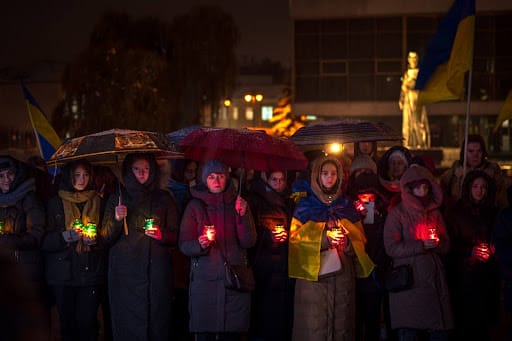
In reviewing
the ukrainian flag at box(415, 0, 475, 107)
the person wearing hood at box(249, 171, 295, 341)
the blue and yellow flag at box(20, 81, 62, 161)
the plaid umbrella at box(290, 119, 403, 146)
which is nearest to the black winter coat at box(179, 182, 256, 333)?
the person wearing hood at box(249, 171, 295, 341)

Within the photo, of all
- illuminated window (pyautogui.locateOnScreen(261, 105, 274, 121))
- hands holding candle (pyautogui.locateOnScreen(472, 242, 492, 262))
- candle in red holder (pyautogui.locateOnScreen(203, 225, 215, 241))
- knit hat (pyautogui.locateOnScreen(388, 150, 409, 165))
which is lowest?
hands holding candle (pyautogui.locateOnScreen(472, 242, 492, 262))

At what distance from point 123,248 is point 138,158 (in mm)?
815

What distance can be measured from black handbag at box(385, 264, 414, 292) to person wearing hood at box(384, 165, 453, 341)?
0.19ft

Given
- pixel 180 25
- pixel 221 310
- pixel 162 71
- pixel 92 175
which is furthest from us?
pixel 180 25

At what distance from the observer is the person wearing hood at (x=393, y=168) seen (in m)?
7.69

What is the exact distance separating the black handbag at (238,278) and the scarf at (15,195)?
2030 mm

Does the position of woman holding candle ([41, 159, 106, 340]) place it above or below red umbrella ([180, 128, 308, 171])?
below

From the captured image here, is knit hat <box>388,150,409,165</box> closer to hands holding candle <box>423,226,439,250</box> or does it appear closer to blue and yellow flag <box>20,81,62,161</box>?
hands holding candle <box>423,226,439,250</box>

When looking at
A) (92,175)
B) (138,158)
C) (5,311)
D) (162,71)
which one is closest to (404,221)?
(138,158)

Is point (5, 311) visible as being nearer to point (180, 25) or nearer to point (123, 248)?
point (123, 248)

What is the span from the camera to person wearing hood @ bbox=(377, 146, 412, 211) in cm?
769

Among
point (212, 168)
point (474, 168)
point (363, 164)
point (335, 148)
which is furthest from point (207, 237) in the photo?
point (474, 168)

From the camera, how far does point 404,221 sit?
663 cm

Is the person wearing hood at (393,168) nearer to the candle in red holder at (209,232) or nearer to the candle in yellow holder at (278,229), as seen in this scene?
the candle in yellow holder at (278,229)
